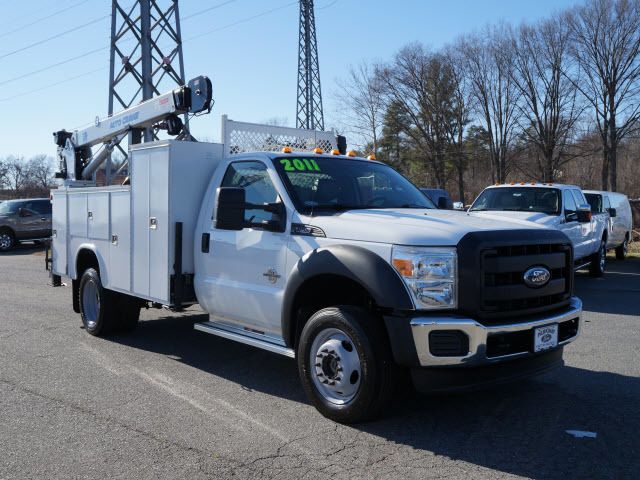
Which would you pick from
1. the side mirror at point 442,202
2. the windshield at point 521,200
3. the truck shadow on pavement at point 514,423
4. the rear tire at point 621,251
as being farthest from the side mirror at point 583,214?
the truck shadow on pavement at point 514,423

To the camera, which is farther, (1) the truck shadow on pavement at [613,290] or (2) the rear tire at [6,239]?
(2) the rear tire at [6,239]

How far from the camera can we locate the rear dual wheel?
7551 millimetres

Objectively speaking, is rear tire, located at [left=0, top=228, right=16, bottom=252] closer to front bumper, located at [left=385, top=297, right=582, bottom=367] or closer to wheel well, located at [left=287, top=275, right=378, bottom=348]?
wheel well, located at [left=287, top=275, right=378, bottom=348]

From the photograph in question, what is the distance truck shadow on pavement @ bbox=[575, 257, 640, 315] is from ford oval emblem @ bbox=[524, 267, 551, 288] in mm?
5493

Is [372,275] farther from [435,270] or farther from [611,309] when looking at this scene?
[611,309]

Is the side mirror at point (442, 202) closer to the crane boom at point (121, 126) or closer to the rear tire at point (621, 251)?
the crane boom at point (121, 126)

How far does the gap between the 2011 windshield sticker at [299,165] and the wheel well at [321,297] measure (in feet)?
3.81

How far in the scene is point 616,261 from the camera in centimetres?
1725

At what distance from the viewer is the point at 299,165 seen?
5605mm

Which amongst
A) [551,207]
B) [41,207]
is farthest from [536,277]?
[41,207]

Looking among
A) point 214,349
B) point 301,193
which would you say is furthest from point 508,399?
point 214,349

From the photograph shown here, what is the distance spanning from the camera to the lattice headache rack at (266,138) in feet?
21.5

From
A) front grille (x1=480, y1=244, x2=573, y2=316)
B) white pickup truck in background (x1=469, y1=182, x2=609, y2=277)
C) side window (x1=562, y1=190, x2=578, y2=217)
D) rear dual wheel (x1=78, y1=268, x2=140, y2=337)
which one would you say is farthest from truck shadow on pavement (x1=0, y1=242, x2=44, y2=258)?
front grille (x1=480, y1=244, x2=573, y2=316)

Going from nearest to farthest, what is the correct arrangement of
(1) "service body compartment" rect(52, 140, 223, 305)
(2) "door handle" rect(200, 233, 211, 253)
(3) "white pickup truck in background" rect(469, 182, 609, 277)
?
(2) "door handle" rect(200, 233, 211, 253), (1) "service body compartment" rect(52, 140, 223, 305), (3) "white pickup truck in background" rect(469, 182, 609, 277)
